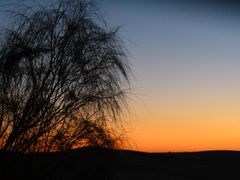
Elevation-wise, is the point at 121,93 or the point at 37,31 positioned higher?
the point at 37,31

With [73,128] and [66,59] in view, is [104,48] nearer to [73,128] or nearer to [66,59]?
[66,59]

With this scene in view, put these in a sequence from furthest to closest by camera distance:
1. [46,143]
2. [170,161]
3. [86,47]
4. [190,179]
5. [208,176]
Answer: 1. [170,161]
2. [208,176]
3. [190,179]
4. [86,47]
5. [46,143]

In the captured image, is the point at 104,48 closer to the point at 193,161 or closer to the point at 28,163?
the point at 28,163

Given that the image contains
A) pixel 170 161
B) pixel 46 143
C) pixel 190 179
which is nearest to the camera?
pixel 46 143

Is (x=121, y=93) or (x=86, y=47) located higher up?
(x=86, y=47)

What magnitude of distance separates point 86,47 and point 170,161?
2603cm

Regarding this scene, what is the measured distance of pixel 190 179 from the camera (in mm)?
24719

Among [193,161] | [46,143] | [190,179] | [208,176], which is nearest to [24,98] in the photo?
[46,143]

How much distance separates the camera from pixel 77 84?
987 cm

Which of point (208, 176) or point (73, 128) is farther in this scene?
point (208, 176)

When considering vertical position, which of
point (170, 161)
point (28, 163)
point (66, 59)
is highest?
point (170, 161)

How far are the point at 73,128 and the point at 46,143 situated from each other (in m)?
0.52

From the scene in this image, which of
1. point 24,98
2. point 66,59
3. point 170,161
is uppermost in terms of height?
point 170,161

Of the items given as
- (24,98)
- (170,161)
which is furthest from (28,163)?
(170,161)
